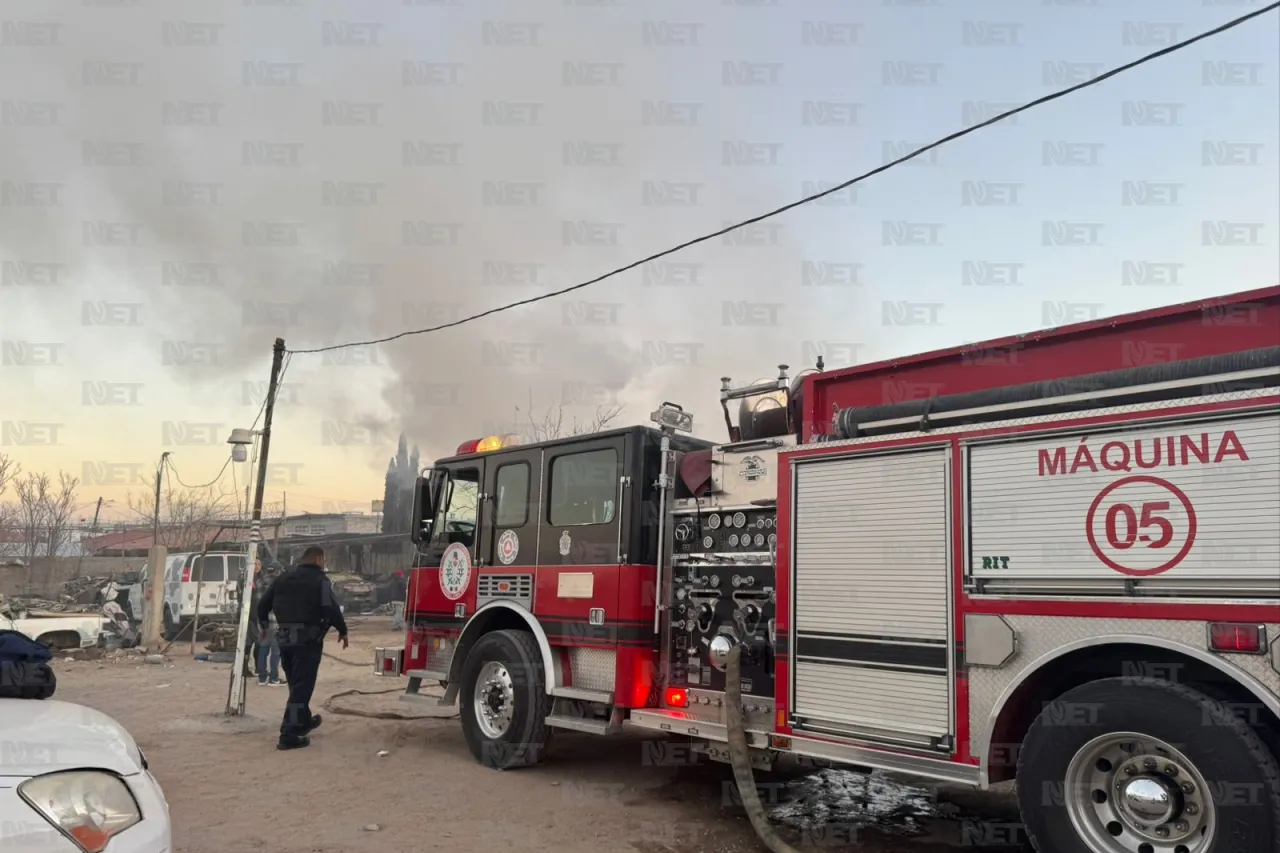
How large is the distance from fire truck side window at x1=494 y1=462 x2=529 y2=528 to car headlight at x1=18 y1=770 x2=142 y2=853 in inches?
201

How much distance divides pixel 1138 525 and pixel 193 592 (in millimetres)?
20140

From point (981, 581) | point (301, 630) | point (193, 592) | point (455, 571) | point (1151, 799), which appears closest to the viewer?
point (1151, 799)

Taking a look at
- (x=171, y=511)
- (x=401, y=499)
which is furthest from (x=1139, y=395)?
(x=171, y=511)

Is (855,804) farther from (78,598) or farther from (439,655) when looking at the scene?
(78,598)

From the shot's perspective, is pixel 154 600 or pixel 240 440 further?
pixel 154 600

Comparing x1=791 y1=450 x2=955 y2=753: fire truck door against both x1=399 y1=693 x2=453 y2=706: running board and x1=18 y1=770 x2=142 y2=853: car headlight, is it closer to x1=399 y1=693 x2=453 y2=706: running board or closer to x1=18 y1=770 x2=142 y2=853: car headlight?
x1=18 y1=770 x2=142 y2=853: car headlight

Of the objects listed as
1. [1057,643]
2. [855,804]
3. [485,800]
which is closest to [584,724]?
[485,800]

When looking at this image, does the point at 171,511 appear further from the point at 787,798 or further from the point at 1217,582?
the point at 1217,582

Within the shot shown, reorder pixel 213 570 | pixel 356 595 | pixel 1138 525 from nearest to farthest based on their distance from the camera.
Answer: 1. pixel 1138 525
2. pixel 213 570
3. pixel 356 595

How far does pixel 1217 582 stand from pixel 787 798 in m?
3.90

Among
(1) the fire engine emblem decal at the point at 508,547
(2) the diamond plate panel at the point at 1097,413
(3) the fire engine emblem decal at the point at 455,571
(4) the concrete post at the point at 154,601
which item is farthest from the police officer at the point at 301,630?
(4) the concrete post at the point at 154,601

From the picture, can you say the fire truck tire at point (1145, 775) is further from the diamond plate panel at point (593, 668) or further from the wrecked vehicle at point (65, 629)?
the wrecked vehicle at point (65, 629)

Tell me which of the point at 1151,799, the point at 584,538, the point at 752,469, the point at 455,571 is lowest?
the point at 1151,799

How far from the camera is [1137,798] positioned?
411 cm
